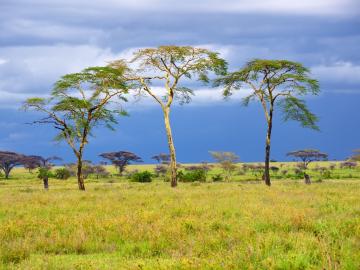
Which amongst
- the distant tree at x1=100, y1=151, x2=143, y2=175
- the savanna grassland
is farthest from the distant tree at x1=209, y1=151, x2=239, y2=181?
the savanna grassland

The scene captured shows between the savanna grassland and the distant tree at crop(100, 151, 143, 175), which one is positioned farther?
the distant tree at crop(100, 151, 143, 175)

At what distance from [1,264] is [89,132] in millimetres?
31351

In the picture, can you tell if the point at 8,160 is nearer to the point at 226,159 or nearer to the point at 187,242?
the point at 226,159

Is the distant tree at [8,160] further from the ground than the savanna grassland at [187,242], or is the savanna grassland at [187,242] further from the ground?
the distant tree at [8,160]

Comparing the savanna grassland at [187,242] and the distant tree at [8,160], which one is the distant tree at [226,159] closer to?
the distant tree at [8,160]

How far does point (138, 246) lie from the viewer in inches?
387

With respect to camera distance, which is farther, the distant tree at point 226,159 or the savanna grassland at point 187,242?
the distant tree at point 226,159

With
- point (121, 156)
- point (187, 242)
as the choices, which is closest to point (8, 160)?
point (121, 156)

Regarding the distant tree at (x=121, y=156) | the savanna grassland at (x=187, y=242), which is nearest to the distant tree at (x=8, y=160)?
the distant tree at (x=121, y=156)

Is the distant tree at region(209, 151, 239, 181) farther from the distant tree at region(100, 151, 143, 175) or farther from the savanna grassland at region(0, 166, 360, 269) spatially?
the savanna grassland at region(0, 166, 360, 269)

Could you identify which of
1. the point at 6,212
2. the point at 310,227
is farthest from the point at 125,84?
the point at 310,227

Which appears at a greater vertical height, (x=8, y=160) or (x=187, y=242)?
(x=8, y=160)

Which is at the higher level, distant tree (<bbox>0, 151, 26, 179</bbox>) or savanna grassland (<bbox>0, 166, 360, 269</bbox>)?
distant tree (<bbox>0, 151, 26, 179</bbox>)

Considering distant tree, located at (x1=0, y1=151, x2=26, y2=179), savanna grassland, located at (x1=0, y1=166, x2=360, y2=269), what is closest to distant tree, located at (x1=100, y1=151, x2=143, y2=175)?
distant tree, located at (x1=0, y1=151, x2=26, y2=179)
